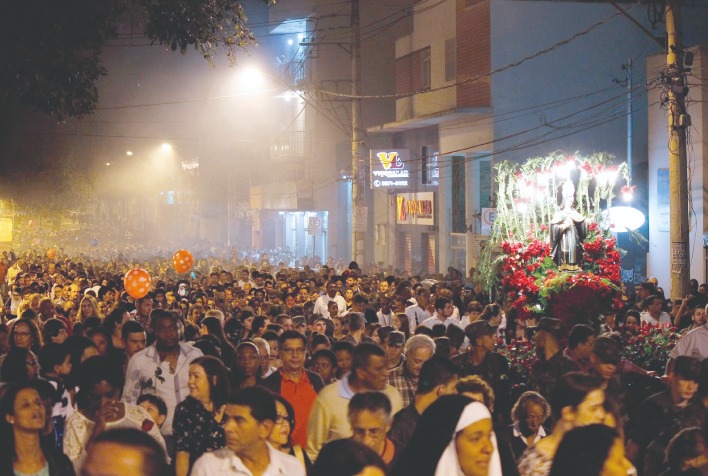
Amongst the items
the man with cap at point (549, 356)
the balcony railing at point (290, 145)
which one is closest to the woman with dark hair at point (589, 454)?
the man with cap at point (549, 356)

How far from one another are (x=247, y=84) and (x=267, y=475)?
58.0m

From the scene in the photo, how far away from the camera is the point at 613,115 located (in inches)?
1194

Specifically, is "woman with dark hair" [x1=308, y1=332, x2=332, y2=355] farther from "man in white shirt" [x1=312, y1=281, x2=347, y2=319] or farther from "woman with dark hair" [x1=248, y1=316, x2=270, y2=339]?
"man in white shirt" [x1=312, y1=281, x2=347, y2=319]

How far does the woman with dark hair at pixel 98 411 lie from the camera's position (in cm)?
688

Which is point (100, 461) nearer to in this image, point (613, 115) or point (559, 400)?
point (559, 400)

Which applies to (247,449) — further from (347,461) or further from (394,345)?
(394,345)

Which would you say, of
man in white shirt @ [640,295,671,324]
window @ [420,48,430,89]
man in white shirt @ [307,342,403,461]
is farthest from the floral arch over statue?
window @ [420,48,430,89]

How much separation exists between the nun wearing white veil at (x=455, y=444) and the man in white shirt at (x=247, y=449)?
2.70 feet

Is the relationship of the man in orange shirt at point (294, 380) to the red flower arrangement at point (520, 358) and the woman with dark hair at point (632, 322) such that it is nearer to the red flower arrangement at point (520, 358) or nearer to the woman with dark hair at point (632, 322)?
the red flower arrangement at point (520, 358)

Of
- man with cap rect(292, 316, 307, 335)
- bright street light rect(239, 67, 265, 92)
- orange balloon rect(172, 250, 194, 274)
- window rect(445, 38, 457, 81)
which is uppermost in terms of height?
bright street light rect(239, 67, 265, 92)

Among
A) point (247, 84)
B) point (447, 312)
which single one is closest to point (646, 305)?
point (447, 312)

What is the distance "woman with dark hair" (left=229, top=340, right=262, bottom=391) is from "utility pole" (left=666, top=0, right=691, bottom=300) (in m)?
10.4

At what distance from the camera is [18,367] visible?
Result: 9.05 metres

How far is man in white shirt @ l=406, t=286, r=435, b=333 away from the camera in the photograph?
16.5 metres
